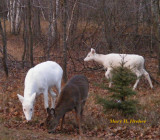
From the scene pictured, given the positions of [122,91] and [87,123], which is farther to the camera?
[122,91]

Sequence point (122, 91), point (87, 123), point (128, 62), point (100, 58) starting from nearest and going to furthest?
→ point (87, 123) < point (122, 91) < point (128, 62) < point (100, 58)

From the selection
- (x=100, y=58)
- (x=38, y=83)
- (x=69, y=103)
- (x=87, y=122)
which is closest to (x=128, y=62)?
(x=100, y=58)

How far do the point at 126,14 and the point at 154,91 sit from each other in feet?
30.9

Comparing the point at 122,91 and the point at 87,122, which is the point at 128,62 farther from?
the point at 87,122

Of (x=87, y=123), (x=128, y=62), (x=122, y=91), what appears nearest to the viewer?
(x=87, y=123)

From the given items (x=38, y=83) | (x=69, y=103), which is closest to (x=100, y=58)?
(x=38, y=83)

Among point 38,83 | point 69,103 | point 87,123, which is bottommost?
point 87,123

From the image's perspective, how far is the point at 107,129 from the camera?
802 centimetres

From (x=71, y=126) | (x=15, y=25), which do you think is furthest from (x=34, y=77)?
(x=15, y=25)

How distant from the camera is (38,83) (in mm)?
9234

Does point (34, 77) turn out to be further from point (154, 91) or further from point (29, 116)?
point (154, 91)

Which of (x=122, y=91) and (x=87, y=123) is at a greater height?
(x=122, y=91)

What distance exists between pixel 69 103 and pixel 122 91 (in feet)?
6.31

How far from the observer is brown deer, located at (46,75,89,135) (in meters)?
7.36
